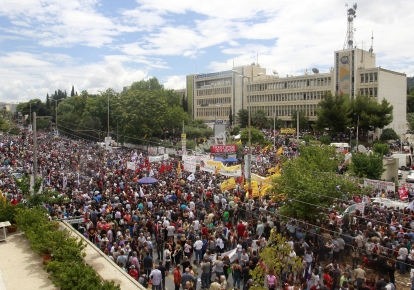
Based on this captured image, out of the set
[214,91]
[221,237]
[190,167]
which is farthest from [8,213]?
[214,91]

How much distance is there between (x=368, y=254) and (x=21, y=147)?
1840 inches

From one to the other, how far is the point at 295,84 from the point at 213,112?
81.5ft

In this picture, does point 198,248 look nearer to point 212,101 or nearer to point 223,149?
point 223,149

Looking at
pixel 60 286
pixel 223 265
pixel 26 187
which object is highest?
pixel 26 187

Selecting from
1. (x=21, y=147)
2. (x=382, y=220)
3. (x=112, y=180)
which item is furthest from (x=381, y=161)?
(x=21, y=147)

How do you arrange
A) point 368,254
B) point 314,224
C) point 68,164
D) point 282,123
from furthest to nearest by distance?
point 282,123
point 68,164
point 314,224
point 368,254

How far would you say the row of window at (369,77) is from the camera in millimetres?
64750

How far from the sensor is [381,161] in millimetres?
31516

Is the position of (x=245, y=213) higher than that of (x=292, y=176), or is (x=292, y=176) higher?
(x=292, y=176)

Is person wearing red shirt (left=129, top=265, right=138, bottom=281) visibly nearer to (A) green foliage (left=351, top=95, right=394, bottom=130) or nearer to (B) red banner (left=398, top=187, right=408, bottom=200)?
(B) red banner (left=398, top=187, right=408, bottom=200)

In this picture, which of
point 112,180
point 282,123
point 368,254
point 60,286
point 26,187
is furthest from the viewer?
point 282,123

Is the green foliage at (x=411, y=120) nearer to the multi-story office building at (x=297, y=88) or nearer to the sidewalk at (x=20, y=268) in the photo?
the multi-story office building at (x=297, y=88)

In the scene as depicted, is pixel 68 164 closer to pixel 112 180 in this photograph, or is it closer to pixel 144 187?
pixel 112 180

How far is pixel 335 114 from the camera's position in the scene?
5750 centimetres
